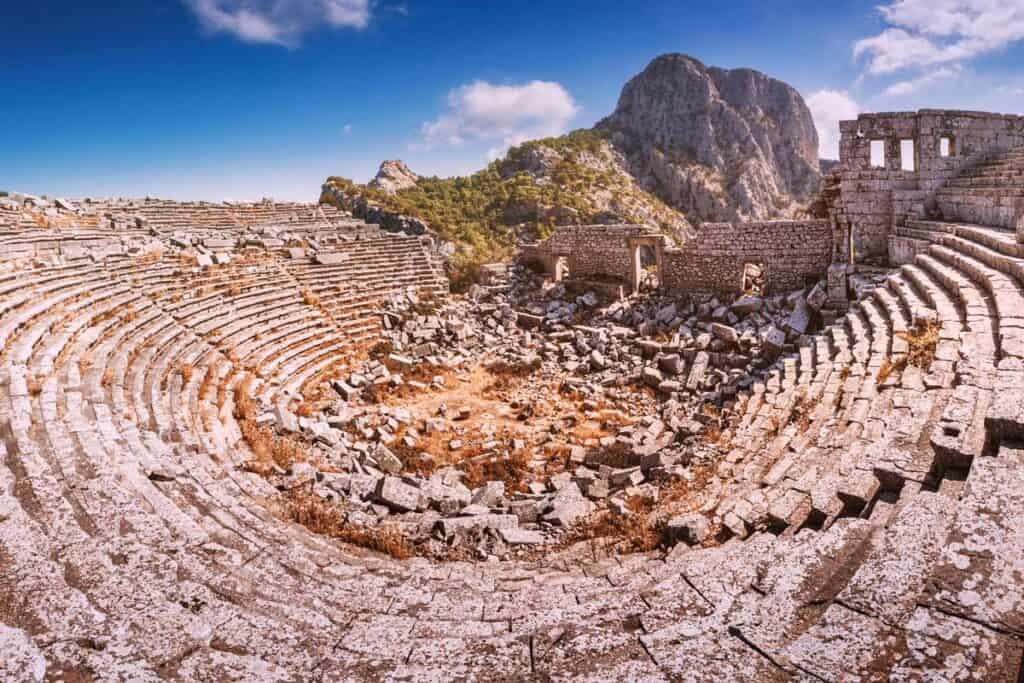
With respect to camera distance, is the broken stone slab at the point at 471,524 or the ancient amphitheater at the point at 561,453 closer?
the ancient amphitheater at the point at 561,453

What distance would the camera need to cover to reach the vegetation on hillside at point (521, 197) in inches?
1220

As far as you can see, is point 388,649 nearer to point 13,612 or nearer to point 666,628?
point 666,628

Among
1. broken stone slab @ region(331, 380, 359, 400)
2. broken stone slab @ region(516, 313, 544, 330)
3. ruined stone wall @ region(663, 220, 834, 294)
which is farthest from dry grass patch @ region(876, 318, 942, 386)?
broken stone slab @ region(516, 313, 544, 330)

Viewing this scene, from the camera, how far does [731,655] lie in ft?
8.93

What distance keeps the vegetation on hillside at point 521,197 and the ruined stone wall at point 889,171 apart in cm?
1360

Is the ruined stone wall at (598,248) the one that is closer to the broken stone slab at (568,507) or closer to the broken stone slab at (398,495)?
the broken stone slab at (568,507)

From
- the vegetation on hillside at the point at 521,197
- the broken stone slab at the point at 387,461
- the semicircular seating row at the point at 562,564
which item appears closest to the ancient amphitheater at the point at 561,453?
the semicircular seating row at the point at 562,564

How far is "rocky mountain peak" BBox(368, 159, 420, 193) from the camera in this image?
4075 cm

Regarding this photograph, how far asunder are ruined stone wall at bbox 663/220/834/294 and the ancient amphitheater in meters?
0.08

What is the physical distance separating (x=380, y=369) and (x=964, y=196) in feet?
46.7

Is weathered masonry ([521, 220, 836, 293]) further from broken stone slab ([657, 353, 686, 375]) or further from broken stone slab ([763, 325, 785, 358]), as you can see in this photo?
broken stone slab ([657, 353, 686, 375])

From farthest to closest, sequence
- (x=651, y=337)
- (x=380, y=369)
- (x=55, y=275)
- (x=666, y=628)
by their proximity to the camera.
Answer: (x=651, y=337)
(x=380, y=369)
(x=55, y=275)
(x=666, y=628)

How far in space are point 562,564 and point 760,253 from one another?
11692 millimetres

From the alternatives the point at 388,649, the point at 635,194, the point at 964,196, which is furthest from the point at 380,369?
the point at 635,194
